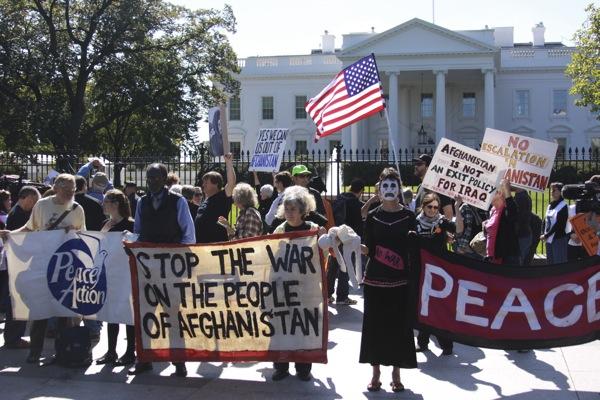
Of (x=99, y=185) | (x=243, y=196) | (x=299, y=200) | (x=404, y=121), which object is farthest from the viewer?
(x=404, y=121)

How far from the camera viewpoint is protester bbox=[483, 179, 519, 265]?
25.1 feet

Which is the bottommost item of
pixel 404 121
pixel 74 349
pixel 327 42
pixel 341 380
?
pixel 341 380

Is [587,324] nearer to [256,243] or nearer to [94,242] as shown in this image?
[256,243]

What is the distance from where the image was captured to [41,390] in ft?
20.2

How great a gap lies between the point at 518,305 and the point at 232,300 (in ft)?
8.10

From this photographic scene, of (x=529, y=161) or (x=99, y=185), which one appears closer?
(x=529, y=161)

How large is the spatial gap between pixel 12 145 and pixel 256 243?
106 ft

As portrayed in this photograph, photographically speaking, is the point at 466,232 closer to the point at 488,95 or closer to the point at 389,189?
the point at 389,189

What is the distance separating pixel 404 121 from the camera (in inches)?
2223

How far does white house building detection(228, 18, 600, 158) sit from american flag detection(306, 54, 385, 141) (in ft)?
121

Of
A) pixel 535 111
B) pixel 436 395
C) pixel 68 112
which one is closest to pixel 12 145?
pixel 68 112

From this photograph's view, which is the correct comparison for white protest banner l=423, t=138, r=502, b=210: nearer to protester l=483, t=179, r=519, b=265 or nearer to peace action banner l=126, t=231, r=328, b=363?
protester l=483, t=179, r=519, b=265

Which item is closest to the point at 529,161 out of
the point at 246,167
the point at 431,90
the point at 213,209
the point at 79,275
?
the point at 213,209

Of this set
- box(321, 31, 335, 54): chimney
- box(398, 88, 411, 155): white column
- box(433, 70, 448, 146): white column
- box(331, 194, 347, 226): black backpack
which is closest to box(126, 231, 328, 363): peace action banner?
box(331, 194, 347, 226): black backpack
